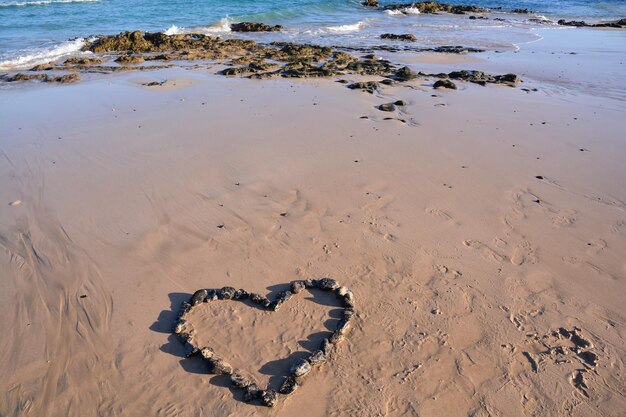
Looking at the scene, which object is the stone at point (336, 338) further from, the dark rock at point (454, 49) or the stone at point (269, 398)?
the dark rock at point (454, 49)

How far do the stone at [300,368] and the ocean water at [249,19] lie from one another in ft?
49.0

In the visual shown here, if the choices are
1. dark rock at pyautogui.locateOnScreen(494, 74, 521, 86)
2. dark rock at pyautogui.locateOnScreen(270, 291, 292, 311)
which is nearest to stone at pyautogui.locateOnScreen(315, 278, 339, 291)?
dark rock at pyautogui.locateOnScreen(270, 291, 292, 311)

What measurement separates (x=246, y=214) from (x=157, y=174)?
6.49ft

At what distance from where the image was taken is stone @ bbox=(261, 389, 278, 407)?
3537mm

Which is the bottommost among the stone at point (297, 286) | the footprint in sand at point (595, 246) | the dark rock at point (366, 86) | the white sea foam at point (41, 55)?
the white sea foam at point (41, 55)

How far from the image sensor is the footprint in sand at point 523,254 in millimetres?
5094

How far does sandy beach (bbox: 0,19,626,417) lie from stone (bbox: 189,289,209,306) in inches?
5.0

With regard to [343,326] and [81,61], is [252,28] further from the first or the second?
[343,326]

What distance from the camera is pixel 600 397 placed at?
360 centimetres

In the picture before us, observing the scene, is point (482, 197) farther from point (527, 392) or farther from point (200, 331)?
point (200, 331)

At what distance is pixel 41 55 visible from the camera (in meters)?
15.6

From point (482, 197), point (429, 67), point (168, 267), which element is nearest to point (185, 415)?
point (168, 267)

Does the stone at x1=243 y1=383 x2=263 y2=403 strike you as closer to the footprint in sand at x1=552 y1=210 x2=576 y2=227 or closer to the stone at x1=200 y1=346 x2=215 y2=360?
the stone at x1=200 y1=346 x2=215 y2=360

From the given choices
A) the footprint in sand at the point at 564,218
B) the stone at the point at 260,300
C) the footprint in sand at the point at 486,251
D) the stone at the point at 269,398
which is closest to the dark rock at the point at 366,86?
the footprint in sand at the point at 564,218
